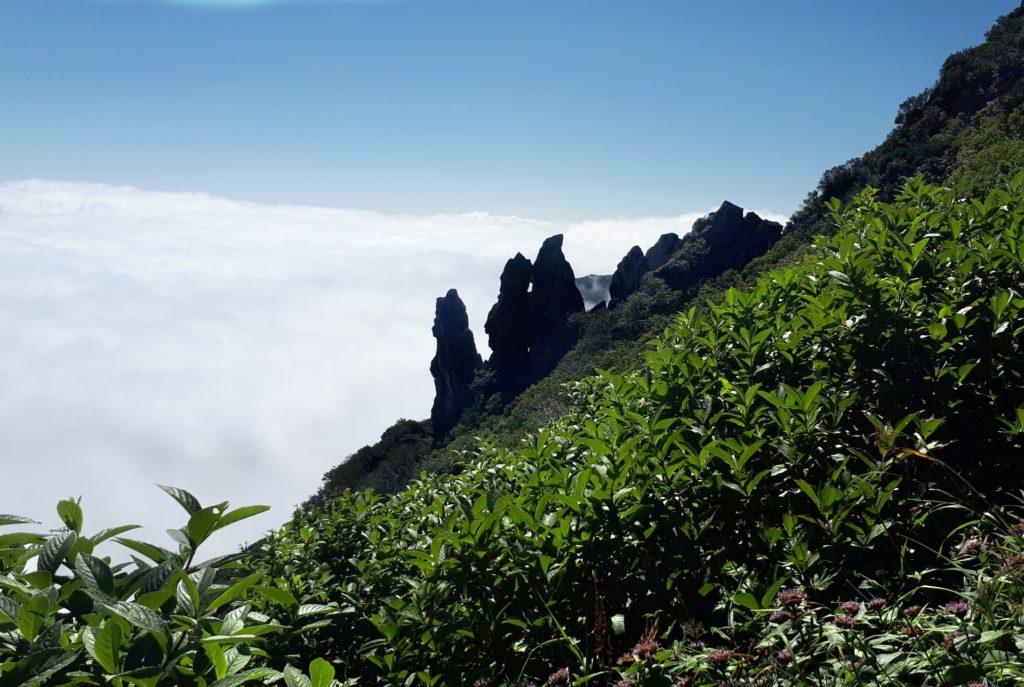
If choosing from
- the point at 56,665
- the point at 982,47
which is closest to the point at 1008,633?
the point at 56,665

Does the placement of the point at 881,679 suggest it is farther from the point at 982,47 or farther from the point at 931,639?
the point at 982,47

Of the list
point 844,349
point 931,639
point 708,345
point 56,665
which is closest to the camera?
point 56,665

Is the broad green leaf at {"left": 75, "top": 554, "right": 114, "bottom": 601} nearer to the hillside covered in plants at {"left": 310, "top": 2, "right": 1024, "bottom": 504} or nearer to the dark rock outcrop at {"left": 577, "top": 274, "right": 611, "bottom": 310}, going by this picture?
the hillside covered in plants at {"left": 310, "top": 2, "right": 1024, "bottom": 504}

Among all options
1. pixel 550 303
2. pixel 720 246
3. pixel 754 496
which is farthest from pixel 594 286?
pixel 754 496

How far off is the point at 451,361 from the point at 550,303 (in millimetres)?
11220

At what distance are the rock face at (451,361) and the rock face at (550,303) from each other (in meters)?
6.51

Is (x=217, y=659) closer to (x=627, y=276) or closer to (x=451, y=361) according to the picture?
(x=627, y=276)

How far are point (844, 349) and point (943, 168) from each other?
2849 cm

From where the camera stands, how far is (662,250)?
57.2 meters

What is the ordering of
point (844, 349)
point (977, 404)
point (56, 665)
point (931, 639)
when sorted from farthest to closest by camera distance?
point (844, 349)
point (977, 404)
point (931, 639)
point (56, 665)

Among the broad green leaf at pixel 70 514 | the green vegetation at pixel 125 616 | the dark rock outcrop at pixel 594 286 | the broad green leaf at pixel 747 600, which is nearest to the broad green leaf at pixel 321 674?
the green vegetation at pixel 125 616

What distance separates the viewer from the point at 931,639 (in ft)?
5.68

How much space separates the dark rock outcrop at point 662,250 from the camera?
185 feet

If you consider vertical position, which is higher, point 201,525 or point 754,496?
point 201,525
